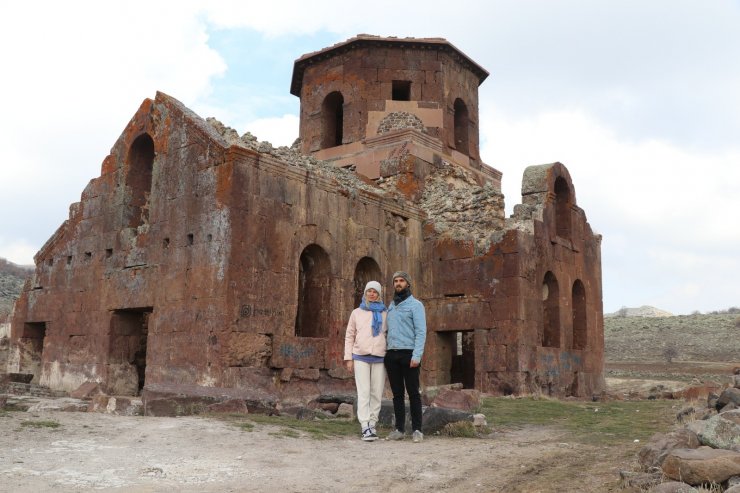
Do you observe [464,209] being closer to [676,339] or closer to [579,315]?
[579,315]

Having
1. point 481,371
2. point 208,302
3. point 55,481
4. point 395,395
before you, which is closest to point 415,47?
point 481,371

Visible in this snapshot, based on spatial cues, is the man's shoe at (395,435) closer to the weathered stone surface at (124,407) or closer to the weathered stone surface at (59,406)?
the weathered stone surface at (124,407)

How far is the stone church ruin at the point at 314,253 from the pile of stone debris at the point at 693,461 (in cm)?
473

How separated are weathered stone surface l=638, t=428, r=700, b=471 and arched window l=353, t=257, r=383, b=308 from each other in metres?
8.25

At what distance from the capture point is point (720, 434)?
470cm

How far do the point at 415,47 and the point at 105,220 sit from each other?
8494mm

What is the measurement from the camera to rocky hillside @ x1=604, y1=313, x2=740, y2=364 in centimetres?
3322

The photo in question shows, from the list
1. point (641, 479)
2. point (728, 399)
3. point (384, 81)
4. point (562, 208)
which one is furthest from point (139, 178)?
point (641, 479)

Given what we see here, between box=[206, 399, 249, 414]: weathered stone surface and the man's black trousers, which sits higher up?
the man's black trousers

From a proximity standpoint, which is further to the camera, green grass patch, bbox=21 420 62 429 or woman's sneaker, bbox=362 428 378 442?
woman's sneaker, bbox=362 428 378 442

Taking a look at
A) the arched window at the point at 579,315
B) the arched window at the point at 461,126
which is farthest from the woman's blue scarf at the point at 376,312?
the arched window at the point at 461,126

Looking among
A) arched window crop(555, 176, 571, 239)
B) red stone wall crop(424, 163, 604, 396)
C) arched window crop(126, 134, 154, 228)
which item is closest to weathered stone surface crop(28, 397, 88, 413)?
arched window crop(126, 134, 154, 228)

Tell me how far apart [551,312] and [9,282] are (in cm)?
2803

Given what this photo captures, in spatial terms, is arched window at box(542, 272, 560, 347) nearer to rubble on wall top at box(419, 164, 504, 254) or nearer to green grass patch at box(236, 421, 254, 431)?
rubble on wall top at box(419, 164, 504, 254)
